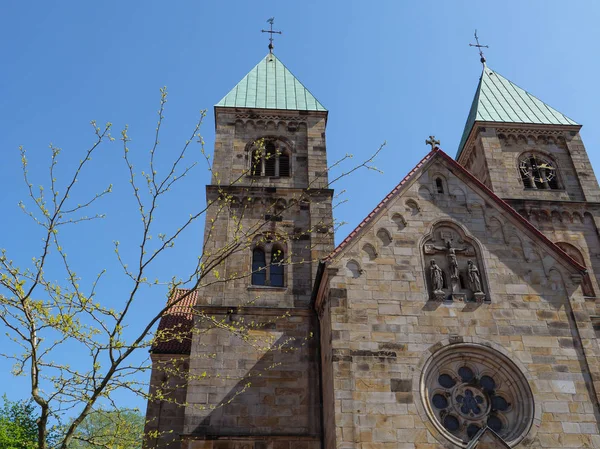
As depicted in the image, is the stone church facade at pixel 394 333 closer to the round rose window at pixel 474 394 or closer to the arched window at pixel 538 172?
the round rose window at pixel 474 394

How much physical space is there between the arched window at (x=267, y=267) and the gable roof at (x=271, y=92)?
23.9ft

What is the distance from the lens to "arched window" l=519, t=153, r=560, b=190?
24438mm

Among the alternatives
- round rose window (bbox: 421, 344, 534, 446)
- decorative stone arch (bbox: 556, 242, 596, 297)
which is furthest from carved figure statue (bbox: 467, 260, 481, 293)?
decorative stone arch (bbox: 556, 242, 596, 297)

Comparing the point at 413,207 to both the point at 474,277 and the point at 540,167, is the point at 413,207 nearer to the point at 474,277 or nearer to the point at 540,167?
the point at 474,277

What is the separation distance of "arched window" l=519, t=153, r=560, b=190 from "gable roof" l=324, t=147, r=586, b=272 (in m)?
8.17

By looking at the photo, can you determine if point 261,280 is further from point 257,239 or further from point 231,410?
point 231,410

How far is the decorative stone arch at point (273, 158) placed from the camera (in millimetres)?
22469

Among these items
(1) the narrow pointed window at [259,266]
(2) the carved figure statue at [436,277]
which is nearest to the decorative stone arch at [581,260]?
(2) the carved figure statue at [436,277]

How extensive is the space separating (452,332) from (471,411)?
1910 millimetres

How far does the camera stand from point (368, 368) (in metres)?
13.6

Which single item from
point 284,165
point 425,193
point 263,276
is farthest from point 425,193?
point 284,165

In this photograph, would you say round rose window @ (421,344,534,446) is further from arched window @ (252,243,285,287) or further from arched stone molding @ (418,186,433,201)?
arched window @ (252,243,285,287)

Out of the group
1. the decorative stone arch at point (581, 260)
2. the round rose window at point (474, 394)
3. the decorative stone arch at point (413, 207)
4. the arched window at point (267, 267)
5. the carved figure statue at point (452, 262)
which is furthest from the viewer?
the decorative stone arch at point (581, 260)

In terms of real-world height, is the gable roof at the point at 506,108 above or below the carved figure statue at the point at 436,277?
above
